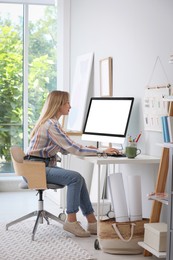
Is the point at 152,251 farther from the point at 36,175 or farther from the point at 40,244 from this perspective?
the point at 36,175

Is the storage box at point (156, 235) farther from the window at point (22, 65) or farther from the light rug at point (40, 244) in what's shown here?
the window at point (22, 65)

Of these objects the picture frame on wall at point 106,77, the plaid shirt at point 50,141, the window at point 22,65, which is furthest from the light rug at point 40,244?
the window at point 22,65

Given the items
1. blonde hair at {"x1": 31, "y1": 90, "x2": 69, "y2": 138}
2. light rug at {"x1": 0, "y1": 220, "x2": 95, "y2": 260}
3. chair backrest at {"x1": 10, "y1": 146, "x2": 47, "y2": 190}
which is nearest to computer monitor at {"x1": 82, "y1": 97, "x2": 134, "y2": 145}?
blonde hair at {"x1": 31, "y1": 90, "x2": 69, "y2": 138}

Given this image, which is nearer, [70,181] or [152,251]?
[152,251]

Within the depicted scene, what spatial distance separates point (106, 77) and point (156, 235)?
2.12 m

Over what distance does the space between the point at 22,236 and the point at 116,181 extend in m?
0.91

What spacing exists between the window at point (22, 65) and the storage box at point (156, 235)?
3530mm

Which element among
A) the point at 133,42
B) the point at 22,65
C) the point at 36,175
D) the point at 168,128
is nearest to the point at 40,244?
the point at 36,175

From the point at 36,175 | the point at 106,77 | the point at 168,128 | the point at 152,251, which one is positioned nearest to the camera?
the point at 168,128

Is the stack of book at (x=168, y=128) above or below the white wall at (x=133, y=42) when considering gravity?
below

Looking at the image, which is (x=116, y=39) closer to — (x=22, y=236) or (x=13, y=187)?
(x=22, y=236)

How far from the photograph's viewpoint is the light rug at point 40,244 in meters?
3.79

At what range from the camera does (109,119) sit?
465 cm

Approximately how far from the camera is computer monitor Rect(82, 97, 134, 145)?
14.7ft
